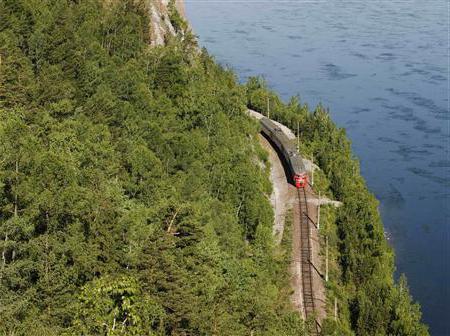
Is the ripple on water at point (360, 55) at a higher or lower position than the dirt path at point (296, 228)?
higher

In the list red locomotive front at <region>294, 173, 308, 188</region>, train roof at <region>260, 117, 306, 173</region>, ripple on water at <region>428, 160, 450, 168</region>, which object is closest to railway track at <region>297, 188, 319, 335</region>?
red locomotive front at <region>294, 173, 308, 188</region>

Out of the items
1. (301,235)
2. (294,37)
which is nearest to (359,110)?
(294,37)

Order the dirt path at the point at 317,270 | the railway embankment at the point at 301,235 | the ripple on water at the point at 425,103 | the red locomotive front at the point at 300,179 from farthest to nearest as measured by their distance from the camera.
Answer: the ripple on water at the point at 425,103, the red locomotive front at the point at 300,179, the railway embankment at the point at 301,235, the dirt path at the point at 317,270

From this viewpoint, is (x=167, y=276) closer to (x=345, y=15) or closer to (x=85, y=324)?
(x=85, y=324)

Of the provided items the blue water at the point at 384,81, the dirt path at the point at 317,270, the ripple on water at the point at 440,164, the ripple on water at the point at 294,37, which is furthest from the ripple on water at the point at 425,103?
the dirt path at the point at 317,270

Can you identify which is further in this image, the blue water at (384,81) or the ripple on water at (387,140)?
the ripple on water at (387,140)

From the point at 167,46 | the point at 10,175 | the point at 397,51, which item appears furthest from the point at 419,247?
the point at 397,51

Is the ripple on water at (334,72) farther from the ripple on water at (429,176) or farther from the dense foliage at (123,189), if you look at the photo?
the dense foliage at (123,189)
